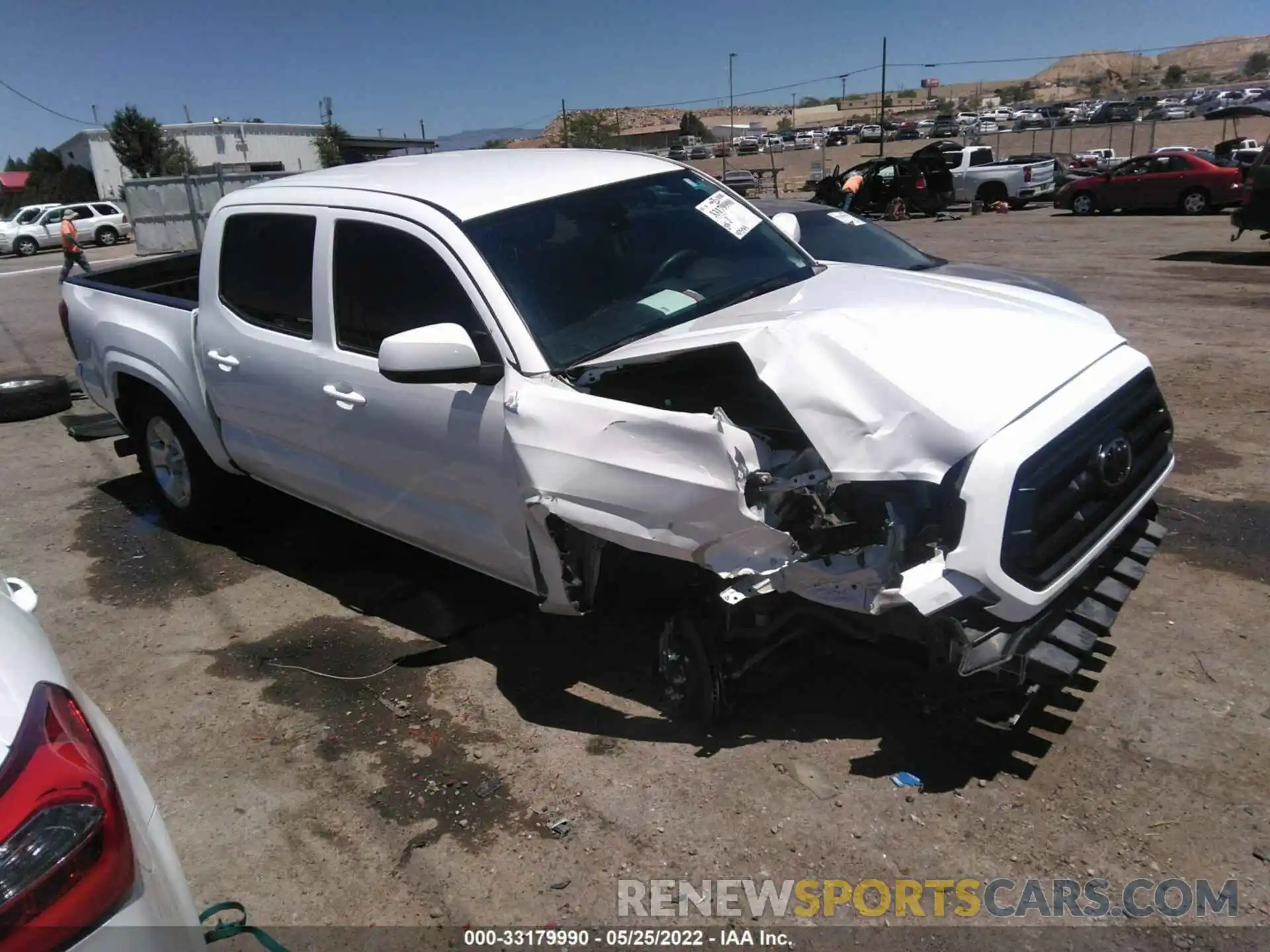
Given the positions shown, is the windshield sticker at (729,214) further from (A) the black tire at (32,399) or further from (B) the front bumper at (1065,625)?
(A) the black tire at (32,399)

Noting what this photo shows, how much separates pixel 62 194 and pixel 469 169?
62.5 m

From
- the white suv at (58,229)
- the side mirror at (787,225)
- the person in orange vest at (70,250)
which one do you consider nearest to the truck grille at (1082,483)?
the side mirror at (787,225)

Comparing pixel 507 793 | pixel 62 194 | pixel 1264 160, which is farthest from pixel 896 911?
pixel 62 194

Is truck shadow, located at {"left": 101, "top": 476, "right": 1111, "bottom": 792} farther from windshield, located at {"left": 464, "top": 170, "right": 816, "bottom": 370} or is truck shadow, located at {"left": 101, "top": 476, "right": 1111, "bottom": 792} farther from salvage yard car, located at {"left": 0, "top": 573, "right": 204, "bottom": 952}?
salvage yard car, located at {"left": 0, "top": 573, "right": 204, "bottom": 952}

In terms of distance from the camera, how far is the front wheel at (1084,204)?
23.1 meters

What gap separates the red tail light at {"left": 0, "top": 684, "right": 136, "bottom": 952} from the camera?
148cm

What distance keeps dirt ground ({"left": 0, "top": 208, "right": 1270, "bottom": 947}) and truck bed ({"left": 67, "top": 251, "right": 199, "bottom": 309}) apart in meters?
1.98

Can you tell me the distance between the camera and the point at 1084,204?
23266mm

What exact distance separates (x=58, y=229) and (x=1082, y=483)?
38.6 m

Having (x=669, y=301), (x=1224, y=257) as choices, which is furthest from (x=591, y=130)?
(x=669, y=301)

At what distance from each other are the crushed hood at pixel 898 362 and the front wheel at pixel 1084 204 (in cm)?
2214

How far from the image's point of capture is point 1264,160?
1389cm

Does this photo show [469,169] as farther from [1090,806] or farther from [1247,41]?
[1247,41]

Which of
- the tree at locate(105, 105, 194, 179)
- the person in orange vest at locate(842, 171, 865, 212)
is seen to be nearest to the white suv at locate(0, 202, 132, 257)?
the tree at locate(105, 105, 194, 179)
